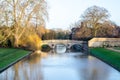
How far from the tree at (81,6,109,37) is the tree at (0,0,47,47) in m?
19.6

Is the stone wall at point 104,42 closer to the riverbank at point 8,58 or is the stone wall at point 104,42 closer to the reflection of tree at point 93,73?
the riverbank at point 8,58

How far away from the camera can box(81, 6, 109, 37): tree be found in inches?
2936

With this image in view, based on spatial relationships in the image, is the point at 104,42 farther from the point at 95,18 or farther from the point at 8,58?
the point at 8,58

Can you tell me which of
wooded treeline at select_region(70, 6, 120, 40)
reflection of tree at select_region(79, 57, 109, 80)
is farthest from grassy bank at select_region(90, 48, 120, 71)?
wooded treeline at select_region(70, 6, 120, 40)

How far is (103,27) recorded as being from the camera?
2921 inches

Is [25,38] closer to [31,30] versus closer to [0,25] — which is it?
[31,30]

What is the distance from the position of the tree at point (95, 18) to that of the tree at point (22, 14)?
19.6 metres

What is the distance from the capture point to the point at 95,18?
74.6 m

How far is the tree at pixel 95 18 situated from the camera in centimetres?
7456

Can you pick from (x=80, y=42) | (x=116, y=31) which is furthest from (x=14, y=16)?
(x=116, y=31)

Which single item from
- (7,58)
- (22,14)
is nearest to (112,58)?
(7,58)

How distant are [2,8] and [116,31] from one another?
3581 cm

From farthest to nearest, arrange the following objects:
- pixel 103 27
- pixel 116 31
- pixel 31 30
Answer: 1. pixel 116 31
2. pixel 103 27
3. pixel 31 30

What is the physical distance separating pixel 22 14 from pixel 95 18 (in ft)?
76.0
